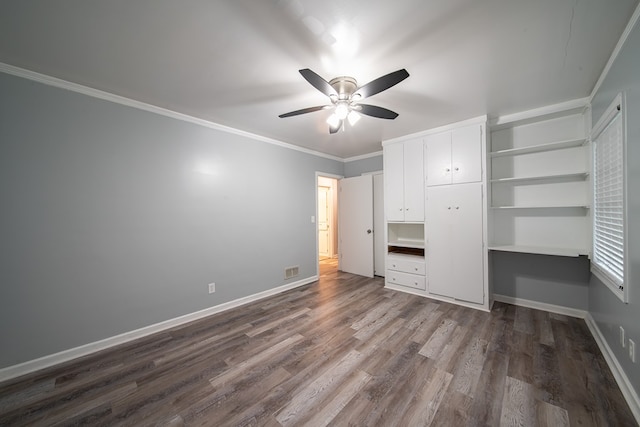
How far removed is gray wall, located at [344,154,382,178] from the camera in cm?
464

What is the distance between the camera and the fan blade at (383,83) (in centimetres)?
154

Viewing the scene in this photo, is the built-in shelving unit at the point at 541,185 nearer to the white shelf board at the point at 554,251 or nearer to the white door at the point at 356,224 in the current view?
the white shelf board at the point at 554,251

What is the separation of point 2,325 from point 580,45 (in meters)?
5.04

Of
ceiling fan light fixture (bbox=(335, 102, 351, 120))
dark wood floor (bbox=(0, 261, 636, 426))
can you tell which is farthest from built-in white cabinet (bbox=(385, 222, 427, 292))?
ceiling fan light fixture (bbox=(335, 102, 351, 120))

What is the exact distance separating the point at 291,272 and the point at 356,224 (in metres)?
1.69

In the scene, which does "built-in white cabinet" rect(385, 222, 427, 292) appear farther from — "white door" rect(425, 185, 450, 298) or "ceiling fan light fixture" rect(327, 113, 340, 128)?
"ceiling fan light fixture" rect(327, 113, 340, 128)

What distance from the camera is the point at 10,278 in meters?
1.85

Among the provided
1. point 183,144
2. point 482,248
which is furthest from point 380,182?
point 183,144

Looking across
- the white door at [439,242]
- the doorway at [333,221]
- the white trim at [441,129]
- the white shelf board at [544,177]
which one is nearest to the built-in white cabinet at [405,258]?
the white door at [439,242]

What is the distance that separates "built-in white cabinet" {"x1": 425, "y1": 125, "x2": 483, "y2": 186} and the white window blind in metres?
1.00

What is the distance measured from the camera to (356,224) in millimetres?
4703

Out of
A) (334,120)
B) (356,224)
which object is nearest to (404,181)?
(356,224)

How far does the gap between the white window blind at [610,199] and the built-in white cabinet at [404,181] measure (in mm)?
1711

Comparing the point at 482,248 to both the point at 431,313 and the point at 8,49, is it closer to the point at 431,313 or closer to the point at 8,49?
the point at 431,313
